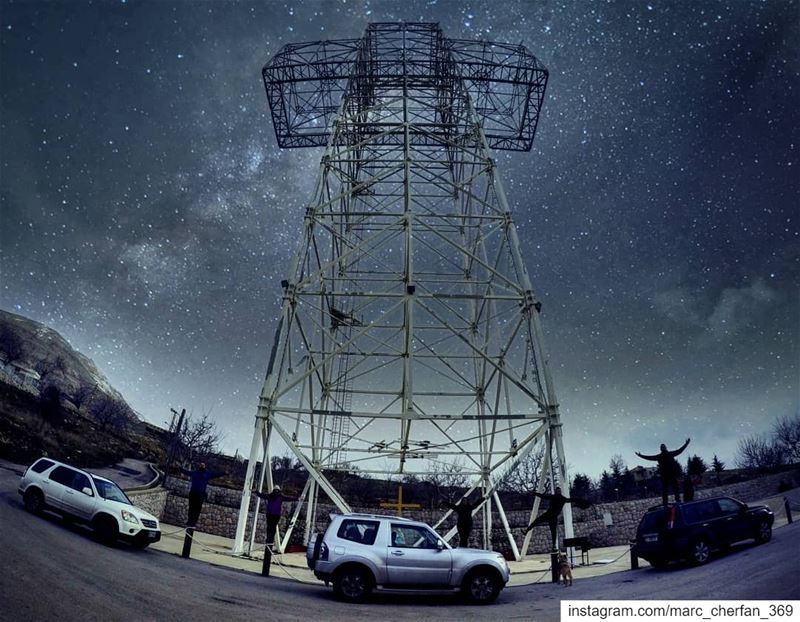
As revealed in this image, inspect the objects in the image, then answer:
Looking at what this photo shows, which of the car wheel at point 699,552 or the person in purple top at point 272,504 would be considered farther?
the person in purple top at point 272,504

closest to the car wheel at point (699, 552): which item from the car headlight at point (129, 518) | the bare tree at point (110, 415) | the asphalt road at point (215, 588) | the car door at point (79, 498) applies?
the asphalt road at point (215, 588)

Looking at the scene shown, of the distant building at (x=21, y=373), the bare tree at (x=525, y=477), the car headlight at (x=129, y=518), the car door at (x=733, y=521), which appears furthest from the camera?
the distant building at (x=21, y=373)

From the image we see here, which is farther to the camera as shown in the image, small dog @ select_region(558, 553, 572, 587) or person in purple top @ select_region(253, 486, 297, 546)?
person in purple top @ select_region(253, 486, 297, 546)

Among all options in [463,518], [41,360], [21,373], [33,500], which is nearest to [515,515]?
[463,518]

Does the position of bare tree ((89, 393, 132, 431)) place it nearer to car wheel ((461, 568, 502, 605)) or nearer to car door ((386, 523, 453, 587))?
car door ((386, 523, 453, 587))

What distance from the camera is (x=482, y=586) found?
25.8 feet

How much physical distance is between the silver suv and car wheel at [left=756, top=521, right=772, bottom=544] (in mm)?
6400

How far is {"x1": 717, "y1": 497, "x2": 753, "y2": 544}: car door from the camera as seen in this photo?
32.9 ft

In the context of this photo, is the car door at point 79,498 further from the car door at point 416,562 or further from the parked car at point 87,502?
the car door at point 416,562

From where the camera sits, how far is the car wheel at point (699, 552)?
9.48 m

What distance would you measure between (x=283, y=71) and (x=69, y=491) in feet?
46.9

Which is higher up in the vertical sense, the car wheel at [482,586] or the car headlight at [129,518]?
the car headlight at [129,518]

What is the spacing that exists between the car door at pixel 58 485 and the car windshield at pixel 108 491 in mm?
507

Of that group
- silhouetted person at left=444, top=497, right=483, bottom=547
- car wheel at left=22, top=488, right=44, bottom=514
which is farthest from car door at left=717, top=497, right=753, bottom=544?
car wheel at left=22, top=488, right=44, bottom=514
